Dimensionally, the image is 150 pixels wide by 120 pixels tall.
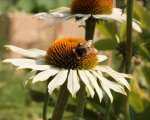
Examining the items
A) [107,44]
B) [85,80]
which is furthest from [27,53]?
[107,44]

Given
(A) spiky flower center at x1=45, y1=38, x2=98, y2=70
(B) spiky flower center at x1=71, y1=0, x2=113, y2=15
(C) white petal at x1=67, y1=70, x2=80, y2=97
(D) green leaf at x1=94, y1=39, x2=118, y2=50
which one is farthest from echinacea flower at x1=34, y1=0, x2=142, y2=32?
(C) white petal at x1=67, y1=70, x2=80, y2=97

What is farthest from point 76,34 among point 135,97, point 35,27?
point 135,97

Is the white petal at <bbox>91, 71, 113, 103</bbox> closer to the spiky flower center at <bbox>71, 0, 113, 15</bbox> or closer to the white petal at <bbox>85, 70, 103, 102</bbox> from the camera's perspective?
the white petal at <bbox>85, 70, 103, 102</bbox>

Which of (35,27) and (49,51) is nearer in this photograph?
(49,51)

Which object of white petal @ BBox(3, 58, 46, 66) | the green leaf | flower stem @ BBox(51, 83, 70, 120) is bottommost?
the green leaf

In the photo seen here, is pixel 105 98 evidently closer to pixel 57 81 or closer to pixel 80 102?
pixel 80 102

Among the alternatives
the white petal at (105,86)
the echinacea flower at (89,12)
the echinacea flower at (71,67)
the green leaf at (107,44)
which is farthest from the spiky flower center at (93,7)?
the white petal at (105,86)

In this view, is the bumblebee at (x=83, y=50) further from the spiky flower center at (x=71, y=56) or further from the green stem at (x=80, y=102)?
the green stem at (x=80, y=102)

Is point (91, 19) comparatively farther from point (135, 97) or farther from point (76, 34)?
point (76, 34)
